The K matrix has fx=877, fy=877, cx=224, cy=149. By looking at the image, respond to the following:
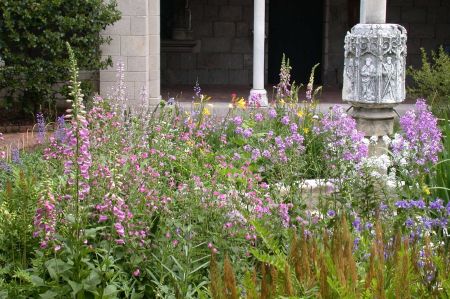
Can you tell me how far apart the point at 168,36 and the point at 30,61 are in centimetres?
576

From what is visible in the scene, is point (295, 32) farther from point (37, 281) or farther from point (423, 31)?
point (37, 281)

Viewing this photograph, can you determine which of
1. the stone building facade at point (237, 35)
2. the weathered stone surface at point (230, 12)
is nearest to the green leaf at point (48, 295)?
the stone building facade at point (237, 35)

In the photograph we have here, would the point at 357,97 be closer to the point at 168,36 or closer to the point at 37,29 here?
the point at 37,29

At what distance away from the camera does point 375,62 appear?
7043 mm

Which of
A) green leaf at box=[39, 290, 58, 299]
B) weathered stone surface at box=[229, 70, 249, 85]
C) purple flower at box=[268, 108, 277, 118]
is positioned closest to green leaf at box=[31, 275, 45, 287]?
green leaf at box=[39, 290, 58, 299]

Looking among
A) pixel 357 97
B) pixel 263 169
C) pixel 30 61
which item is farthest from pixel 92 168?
pixel 30 61

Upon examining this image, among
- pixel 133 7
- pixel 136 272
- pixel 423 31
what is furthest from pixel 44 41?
pixel 423 31

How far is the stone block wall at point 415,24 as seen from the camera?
16.7m

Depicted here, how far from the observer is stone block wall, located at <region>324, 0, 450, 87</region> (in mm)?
16688

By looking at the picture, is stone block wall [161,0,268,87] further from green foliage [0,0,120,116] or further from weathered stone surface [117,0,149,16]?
green foliage [0,0,120,116]

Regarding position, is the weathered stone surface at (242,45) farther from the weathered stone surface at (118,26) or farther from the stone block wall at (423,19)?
the weathered stone surface at (118,26)

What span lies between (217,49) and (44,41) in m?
6.02

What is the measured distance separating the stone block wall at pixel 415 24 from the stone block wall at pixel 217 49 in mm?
1593

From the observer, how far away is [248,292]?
2.30 meters
